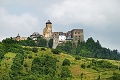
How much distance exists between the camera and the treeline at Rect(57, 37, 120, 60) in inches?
6458

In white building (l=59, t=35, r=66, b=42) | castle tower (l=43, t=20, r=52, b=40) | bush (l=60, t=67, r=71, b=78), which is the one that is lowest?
bush (l=60, t=67, r=71, b=78)

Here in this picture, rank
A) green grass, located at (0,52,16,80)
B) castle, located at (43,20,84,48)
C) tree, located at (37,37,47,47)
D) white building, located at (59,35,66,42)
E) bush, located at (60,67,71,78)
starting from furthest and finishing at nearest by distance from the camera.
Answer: white building, located at (59,35,66,42), castle, located at (43,20,84,48), tree, located at (37,37,47,47), bush, located at (60,67,71,78), green grass, located at (0,52,16,80)

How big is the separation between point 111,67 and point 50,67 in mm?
22786

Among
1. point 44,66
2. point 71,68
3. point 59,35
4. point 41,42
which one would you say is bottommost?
point 71,68

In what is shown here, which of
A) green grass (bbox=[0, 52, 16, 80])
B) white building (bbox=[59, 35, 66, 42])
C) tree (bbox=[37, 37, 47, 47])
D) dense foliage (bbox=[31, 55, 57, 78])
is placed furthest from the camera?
white building (bbox=[59, 35, 66, 42])

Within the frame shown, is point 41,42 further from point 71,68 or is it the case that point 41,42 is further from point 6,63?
point 6,63

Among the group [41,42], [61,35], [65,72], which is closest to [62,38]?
[61,35]

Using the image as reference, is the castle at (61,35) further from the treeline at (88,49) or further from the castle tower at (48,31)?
the treeline at (88,49)

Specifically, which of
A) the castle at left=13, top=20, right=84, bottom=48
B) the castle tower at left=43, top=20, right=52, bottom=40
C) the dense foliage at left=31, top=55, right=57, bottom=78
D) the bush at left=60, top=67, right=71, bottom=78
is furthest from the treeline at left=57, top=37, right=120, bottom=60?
the bush at left=60, top=67, right=71, bottom=78

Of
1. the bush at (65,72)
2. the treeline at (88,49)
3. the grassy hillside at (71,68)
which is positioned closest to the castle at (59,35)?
the treeline at (88,49)

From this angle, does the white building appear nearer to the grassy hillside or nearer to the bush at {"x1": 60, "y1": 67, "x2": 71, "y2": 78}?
the grassy hillside

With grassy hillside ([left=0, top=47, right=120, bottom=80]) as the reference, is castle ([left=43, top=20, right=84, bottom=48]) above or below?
above

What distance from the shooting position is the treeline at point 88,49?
538 feet

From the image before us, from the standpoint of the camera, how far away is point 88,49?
17175 centimetres
